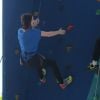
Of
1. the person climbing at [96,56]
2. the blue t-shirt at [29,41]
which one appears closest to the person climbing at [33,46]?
the blue t-shirt at [29,41]

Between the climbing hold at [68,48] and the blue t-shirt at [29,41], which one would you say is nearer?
the blue t-shirt at [29,41]

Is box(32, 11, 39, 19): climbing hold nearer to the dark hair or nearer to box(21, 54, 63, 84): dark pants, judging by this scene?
the dark hair

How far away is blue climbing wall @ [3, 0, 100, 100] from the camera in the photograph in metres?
3.11

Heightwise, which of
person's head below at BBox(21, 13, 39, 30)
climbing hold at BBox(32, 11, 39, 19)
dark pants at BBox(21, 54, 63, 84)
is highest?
climbing hold at BBox(32, 11, 39, 19)

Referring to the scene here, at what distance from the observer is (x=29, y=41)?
302 cm

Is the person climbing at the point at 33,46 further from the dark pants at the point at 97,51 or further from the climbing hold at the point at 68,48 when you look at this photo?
the dark pants at the point at 97,51

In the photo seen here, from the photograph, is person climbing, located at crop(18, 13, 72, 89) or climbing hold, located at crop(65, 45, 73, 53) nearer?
person climbing, located at crop(18, 13, 72, 89)

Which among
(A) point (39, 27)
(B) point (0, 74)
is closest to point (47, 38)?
(A) point (39, 27)

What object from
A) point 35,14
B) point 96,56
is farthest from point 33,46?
point 96,56

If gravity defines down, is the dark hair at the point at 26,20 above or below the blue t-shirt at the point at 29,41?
above

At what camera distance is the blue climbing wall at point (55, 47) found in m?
3.11

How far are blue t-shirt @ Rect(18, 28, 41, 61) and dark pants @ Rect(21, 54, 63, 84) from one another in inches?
1.7

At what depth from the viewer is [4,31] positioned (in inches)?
129

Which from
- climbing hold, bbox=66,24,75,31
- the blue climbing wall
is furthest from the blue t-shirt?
climbing hold, bbox=66,24,75,31
